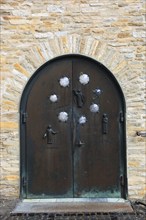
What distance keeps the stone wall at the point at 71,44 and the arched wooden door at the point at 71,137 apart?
168 mm

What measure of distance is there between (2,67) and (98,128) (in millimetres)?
1869

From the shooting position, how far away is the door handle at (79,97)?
20.8 ft

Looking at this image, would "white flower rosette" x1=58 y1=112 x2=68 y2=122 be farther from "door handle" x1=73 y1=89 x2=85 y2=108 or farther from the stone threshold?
the stone threshold

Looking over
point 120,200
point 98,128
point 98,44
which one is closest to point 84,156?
point 98,128

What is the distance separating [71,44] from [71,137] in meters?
1.53

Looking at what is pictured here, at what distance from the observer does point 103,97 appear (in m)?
6.41

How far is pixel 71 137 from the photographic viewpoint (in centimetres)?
638

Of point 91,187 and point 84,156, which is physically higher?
point 84,156

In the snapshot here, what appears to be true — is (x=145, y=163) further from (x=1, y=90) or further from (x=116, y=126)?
(x=1, y=90)

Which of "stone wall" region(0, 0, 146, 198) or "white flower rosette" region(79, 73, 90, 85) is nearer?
"stone wall" region(0, 0, 146, 198)

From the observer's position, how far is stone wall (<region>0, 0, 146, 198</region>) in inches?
246

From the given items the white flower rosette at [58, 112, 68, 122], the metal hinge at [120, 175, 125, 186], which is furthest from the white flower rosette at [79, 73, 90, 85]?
the metal hinge at [120, 175, 125, 186]

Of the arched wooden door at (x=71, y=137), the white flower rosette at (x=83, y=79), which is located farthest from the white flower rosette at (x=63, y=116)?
the white flower rosette at (x=83, y=79)

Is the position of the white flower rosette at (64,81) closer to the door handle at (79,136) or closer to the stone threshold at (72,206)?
the door handle at (79,136)
